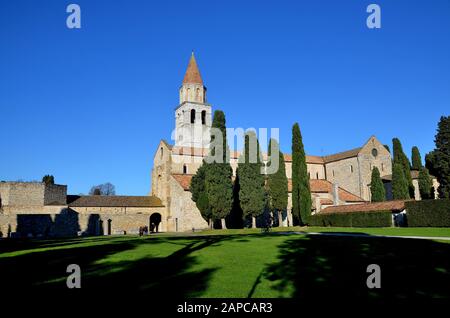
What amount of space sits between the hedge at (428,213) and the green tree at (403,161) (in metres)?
16.7

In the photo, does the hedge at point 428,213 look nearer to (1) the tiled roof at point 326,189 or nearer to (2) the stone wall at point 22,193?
(1) the tiled roof at point 326,189

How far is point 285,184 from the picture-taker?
43.0 meters

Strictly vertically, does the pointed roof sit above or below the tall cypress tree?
above

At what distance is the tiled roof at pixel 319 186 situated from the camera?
4553cm

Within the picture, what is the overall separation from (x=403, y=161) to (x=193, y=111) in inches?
1297

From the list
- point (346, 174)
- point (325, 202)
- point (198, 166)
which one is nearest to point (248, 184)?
point (198, 166)

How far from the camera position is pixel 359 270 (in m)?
10.5

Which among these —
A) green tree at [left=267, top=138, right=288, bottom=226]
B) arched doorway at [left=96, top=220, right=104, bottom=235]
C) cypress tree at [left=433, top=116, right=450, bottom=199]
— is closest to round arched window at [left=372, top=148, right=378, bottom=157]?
cypress tree at [left=433, top=116, right=450, bottom=199]

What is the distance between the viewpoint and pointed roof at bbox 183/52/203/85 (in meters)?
59.3

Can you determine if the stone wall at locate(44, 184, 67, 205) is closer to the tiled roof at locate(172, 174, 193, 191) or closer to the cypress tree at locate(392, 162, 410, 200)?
the tiled roof at locate(172, 174, 193, 191)

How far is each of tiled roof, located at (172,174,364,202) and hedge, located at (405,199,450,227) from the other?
15760mm

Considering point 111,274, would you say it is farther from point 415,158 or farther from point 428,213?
point 415,158

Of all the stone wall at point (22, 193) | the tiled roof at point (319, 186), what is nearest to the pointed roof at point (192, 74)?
the tiled roof at point (319, 186)
